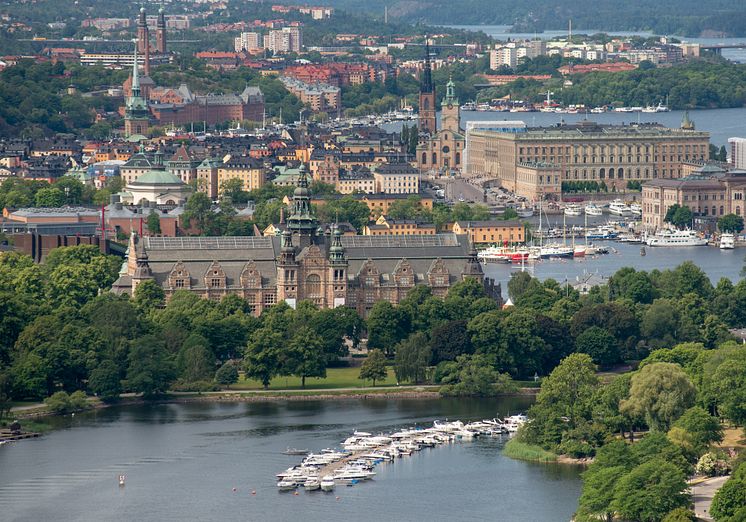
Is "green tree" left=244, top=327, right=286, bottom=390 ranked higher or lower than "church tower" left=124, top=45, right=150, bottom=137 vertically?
lower

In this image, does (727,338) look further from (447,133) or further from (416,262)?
(447,133)

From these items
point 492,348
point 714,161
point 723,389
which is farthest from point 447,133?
point 723,389

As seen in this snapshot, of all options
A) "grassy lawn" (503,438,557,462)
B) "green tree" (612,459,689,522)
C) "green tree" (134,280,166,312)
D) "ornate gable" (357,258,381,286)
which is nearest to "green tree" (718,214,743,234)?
"ornate gable" (357,258,381,286)

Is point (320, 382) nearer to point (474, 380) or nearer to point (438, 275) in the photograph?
point (474, 380)

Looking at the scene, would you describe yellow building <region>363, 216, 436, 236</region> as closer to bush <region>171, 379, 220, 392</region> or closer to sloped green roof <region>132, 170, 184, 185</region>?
sloped green roof <region>132, 170, 184, 185</region>

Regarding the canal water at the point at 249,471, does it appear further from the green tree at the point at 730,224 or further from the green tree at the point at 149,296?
the green tree at the point at 730,224

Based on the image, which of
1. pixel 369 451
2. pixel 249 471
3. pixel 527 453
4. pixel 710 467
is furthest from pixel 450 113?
pixel 710 467

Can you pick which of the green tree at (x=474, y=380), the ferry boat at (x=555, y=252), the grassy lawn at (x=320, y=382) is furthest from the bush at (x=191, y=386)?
the ferry boat at (x=555, y=252)

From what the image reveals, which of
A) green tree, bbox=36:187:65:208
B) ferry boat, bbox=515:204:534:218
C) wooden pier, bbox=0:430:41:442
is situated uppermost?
green tree, bbox=36:187:65:208
